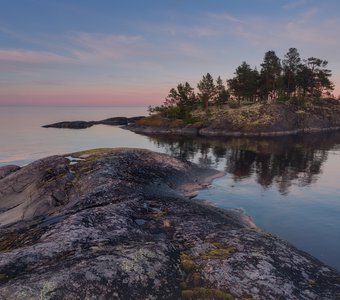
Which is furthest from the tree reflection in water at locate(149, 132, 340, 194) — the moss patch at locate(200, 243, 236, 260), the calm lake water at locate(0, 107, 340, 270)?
the moss patch at locate(200, 243, 236, 260)

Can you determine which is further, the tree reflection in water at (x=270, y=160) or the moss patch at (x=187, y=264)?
the tree reflection in water at (x=270, y=160)

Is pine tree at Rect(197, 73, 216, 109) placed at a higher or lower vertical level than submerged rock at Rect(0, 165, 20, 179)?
higher

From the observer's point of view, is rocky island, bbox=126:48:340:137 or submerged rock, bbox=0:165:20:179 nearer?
submerged rock, bbox=0:165:20:179

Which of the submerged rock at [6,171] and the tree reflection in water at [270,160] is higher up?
the submerged rock at [6,171]

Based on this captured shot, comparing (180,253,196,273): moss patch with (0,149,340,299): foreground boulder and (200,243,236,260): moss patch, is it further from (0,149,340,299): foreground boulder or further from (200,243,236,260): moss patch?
(200,243,236,260): moss patch

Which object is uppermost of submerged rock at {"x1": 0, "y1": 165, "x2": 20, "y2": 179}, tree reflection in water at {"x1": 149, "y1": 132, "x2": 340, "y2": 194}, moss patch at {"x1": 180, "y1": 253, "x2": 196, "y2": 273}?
moss patch at {"x1": 180, "y1": 253, "x2": 196, "y2": 273}

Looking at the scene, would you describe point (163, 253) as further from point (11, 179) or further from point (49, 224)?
point (11, 179)

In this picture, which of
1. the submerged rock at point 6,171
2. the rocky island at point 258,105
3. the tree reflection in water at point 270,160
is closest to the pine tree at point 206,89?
the rocky island at point 258,105

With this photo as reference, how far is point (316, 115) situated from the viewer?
12325 centimetres

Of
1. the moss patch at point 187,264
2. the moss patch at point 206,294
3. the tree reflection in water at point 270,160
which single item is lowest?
the tree reflection in water at point 270,160

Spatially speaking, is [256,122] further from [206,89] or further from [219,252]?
[219,252]

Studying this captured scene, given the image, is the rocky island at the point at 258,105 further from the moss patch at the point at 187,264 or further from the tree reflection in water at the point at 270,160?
the moss patch at the point at 187,264

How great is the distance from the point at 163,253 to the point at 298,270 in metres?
6.37

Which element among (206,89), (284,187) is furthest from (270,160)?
(206,89)
